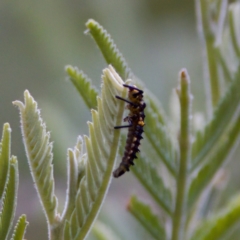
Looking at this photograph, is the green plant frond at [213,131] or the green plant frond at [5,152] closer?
the green plant frond at [5,152]

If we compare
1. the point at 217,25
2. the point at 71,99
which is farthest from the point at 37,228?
the point at 217,25

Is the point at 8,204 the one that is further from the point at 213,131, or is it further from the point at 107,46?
the point at 213,131

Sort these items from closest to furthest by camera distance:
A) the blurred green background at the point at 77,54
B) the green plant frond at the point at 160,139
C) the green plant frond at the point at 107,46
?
the green plant frond at the point at 107,46
the green plant frond at the point at 160,139
the blurred green background at the point at 77,54

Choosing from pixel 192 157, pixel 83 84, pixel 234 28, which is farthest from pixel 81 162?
pixel 234 28

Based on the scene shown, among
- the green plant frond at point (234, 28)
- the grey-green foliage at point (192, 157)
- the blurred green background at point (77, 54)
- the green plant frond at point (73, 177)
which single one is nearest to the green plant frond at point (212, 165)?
the grey-green foliage at point (192, 157)

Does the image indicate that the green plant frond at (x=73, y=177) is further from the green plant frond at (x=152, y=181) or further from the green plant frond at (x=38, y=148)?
the green plant frond at (x=152, y=181)

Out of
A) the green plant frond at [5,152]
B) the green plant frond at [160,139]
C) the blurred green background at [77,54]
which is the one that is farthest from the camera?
the blurred green background at [77,54]
